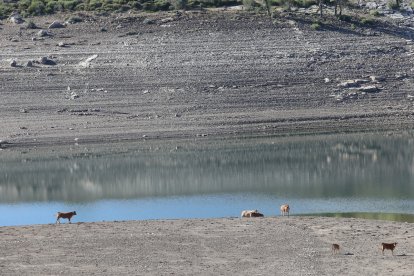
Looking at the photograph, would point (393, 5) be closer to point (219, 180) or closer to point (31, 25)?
point (31, 25)

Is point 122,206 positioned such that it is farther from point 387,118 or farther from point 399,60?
point 399,60

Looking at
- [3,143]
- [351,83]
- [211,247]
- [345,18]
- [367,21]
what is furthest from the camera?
[345,18]

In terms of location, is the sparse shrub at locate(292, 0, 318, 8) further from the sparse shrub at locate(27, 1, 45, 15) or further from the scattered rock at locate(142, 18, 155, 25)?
the sparse shrub at locate(27, 1, 45, 15)

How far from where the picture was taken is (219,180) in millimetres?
34812

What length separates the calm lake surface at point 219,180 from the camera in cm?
2977

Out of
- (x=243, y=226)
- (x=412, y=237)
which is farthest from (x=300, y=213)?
(x=412, y=237)

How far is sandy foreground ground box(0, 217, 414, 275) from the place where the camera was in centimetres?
2081

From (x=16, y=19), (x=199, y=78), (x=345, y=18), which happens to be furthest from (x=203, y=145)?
(x=16, y=19)

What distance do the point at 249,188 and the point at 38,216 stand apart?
6887mm

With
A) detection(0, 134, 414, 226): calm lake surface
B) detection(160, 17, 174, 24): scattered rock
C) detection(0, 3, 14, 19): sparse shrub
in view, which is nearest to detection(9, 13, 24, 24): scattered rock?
detection(0, 3, 14, 19): sparse shrub

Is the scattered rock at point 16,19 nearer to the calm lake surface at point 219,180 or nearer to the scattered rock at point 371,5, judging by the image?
the calm lake surface at point 219,180

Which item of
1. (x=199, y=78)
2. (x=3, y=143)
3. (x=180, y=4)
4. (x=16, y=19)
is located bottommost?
(x=3, y=143)

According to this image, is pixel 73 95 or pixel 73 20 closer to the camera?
pixel 73 95

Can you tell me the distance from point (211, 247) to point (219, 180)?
11905 millimetres
